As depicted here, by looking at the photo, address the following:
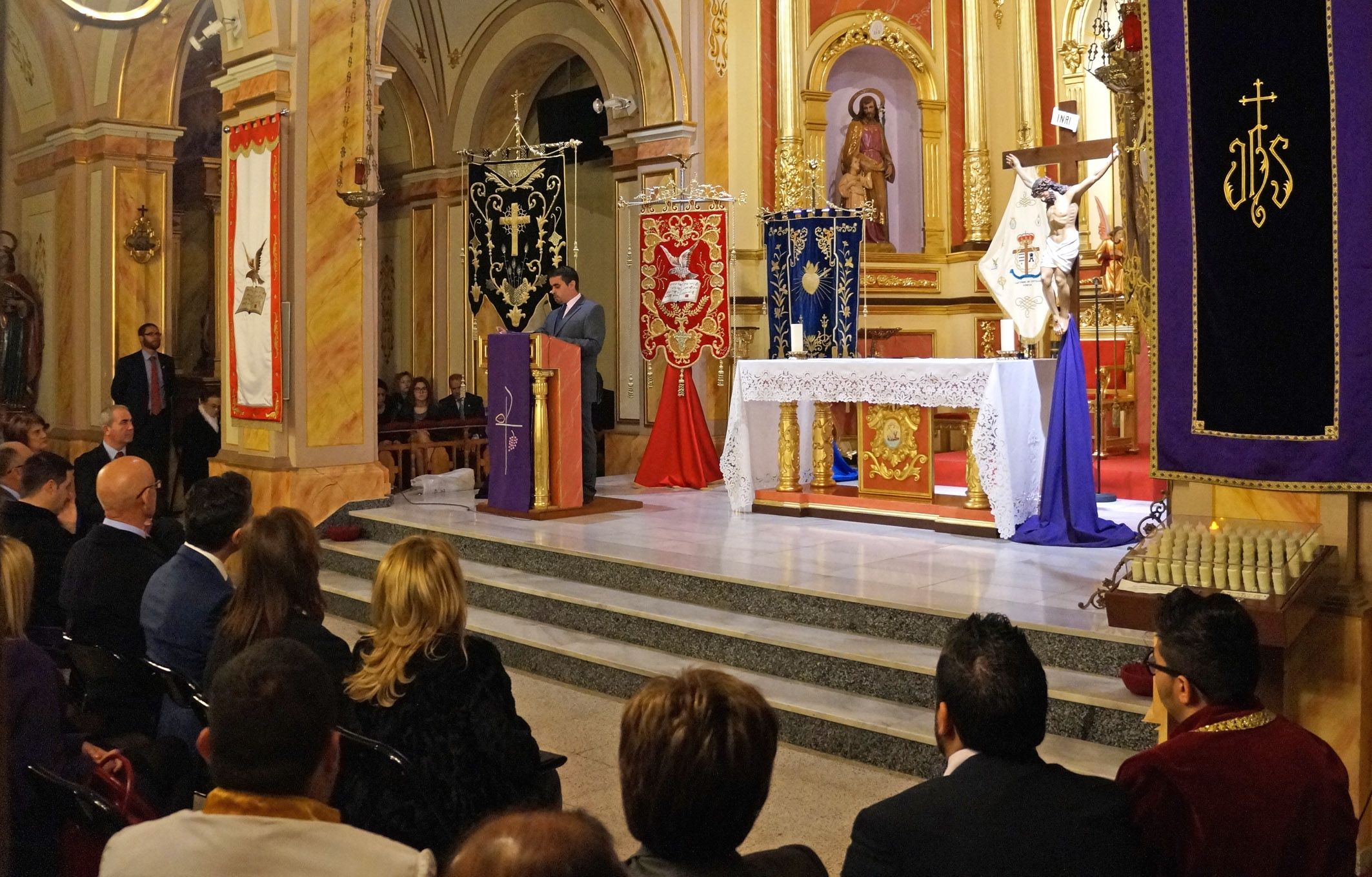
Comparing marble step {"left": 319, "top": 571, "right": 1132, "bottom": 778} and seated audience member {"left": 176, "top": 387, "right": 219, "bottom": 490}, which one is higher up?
seated audience member {"left": 176, "top": 387, "right": 219, "bottom": 490}

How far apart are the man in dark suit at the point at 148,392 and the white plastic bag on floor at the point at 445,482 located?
1.98 m

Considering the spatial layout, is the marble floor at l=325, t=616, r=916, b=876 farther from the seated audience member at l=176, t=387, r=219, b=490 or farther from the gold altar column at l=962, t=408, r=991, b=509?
the seated audience member at l=176, t=387, r=219, b=490

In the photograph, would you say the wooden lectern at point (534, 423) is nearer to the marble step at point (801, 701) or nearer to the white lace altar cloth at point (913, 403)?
the white lace altar cloth at point (913, 403)

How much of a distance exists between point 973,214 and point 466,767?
9.54 meters

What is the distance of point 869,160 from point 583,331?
4.52 metres

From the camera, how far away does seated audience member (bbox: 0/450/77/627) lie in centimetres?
420

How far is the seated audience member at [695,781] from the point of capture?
1.60 m

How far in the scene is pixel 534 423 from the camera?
297 inches

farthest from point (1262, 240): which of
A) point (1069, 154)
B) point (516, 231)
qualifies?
point (516, 231)

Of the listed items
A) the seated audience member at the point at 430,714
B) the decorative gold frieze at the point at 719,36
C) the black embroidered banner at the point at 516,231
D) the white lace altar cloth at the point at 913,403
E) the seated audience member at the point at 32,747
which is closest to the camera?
the seated audience member at the point at 32,747

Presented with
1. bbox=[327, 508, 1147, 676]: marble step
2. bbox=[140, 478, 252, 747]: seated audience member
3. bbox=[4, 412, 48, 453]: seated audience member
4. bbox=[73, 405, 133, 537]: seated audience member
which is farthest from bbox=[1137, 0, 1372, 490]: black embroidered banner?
bbox=[73, 405, 133, 537]: seated audience member

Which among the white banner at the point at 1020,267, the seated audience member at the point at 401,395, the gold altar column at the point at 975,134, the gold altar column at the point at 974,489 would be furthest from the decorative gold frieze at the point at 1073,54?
the seated audience member at the point at 401,395

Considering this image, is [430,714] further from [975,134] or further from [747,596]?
[975,134]

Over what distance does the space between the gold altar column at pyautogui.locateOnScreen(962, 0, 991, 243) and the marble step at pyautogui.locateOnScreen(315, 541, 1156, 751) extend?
633cm
